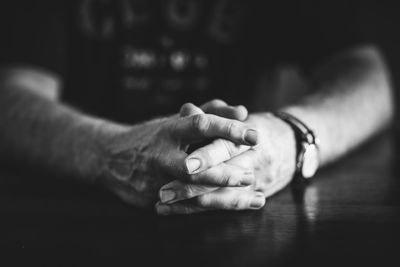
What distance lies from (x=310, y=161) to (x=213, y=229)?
320 millimetres

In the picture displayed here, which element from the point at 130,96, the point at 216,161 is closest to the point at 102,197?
the point at 216,161

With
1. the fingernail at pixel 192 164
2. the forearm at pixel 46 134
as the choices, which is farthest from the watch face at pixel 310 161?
the forearm at pixel 46 134

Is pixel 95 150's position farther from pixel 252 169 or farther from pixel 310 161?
pixel 310 161

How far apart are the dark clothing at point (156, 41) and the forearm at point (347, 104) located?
116 mm

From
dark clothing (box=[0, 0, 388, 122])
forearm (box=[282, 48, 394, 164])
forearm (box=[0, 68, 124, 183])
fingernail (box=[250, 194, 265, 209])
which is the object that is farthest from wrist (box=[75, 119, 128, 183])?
dark clothing (box=[0, 0, 388, 122])

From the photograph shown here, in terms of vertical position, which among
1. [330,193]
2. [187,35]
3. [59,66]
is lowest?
[330,193]

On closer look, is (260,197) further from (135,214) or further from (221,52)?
(221,52)

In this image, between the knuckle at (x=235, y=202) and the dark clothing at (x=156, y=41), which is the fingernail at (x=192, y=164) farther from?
the dark clothing at (x=156, y=41)

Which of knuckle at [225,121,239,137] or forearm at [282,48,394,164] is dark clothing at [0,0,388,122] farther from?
knuckle at [225,121,239,137]

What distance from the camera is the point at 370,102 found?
1.09 metres

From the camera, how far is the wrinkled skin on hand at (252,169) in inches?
21.7

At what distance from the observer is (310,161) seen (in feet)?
2.41

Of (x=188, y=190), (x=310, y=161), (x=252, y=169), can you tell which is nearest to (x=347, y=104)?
(x=310, y=161)

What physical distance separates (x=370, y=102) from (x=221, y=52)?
21.4 inches
